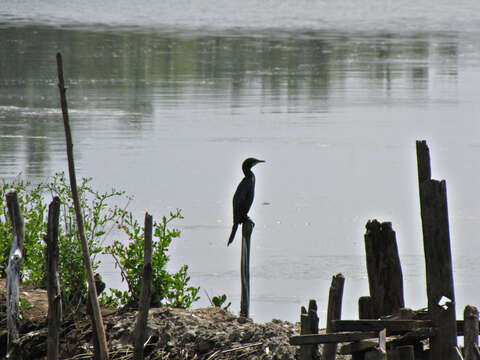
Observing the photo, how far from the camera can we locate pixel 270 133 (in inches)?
689

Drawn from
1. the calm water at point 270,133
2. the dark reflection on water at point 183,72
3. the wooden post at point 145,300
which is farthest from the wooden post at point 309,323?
the dark reflection on water at point 183,72

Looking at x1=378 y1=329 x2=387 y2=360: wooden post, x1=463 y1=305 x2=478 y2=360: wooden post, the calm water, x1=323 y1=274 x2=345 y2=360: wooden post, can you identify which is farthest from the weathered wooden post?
the calm water

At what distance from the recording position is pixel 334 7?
55.5m

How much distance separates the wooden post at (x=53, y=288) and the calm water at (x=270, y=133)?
2807 mm

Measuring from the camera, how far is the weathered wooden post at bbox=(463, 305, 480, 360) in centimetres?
565

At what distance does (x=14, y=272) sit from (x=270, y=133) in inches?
441

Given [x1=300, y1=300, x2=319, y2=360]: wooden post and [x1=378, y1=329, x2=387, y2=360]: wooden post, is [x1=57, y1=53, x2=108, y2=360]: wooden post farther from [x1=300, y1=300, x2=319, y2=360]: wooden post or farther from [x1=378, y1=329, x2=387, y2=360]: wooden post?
[x1=378, y1=329, x2=387, y2=360]: wooden post

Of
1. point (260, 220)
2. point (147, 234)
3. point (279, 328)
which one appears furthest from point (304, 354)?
point (260, 220)

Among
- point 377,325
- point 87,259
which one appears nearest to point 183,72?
point 87,259

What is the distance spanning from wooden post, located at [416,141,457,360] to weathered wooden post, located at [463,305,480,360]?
174 mm

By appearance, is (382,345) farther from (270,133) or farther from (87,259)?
(270,133)

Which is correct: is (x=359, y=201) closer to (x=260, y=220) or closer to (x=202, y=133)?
(x=260, y=220)

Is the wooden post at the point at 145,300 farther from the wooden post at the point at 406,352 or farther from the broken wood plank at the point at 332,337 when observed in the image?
the wooden post at the point at 406,352

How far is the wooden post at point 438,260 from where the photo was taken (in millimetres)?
5980
